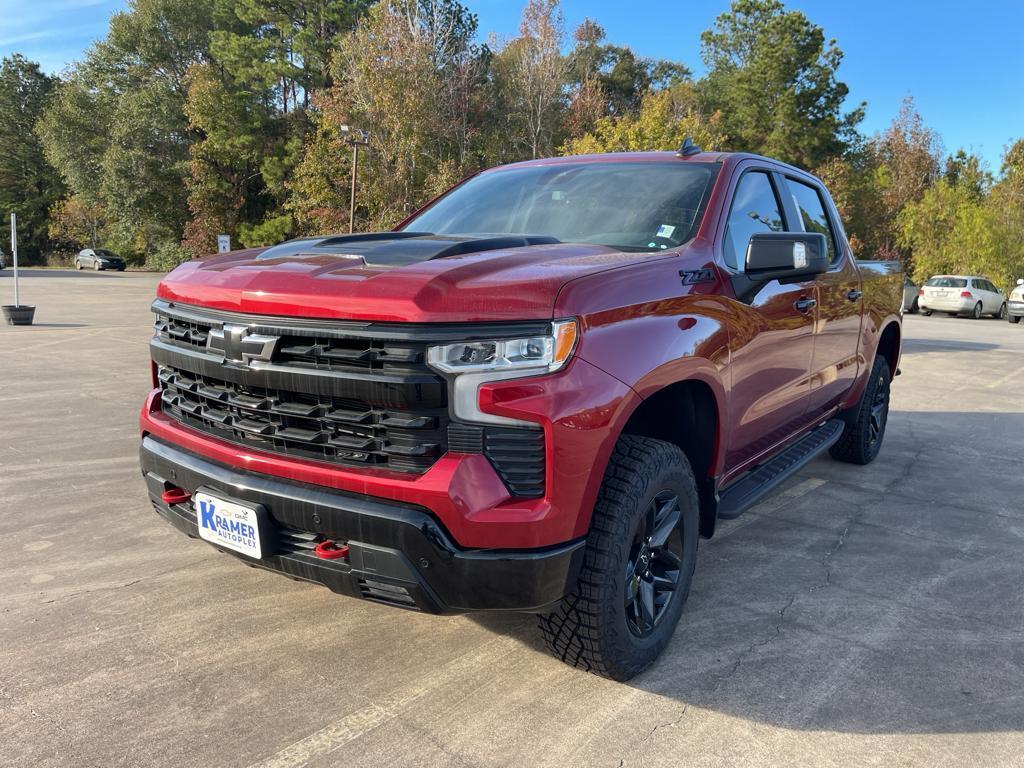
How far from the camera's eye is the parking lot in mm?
2375

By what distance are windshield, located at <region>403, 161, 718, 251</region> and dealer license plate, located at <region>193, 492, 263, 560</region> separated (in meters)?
1.68

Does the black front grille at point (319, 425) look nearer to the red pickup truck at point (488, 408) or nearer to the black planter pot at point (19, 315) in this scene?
the red pickup truck at point (488, 408)

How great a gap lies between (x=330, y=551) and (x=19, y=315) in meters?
14.7

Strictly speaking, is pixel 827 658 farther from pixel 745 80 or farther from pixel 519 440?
pixel 745 80

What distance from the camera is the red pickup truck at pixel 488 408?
221 centimetres

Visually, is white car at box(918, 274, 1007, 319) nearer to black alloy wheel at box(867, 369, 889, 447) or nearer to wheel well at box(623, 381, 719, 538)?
black alloy wheel at box(867, 369, 889, 447)

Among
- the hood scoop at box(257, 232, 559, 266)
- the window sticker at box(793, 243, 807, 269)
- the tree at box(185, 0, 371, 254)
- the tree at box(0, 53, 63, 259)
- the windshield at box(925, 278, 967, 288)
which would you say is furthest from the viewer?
the tree at box(0, 53, 63, 259)

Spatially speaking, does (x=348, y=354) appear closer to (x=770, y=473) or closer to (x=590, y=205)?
(x=590, y=205)

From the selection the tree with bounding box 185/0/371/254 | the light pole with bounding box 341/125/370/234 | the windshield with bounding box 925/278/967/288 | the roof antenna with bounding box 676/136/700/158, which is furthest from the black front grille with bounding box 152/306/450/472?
the tree with bounding box 185/0/371/254

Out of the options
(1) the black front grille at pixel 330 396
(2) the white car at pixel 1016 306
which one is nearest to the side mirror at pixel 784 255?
(1) the black front grille at pixel 330 396

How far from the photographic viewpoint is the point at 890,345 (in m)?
6.03

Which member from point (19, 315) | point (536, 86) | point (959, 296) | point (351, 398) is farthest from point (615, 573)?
point (536, 86)

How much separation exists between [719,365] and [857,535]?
6.51 ft

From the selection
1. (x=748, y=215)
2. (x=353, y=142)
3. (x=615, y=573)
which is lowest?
(x=615, y=573)
